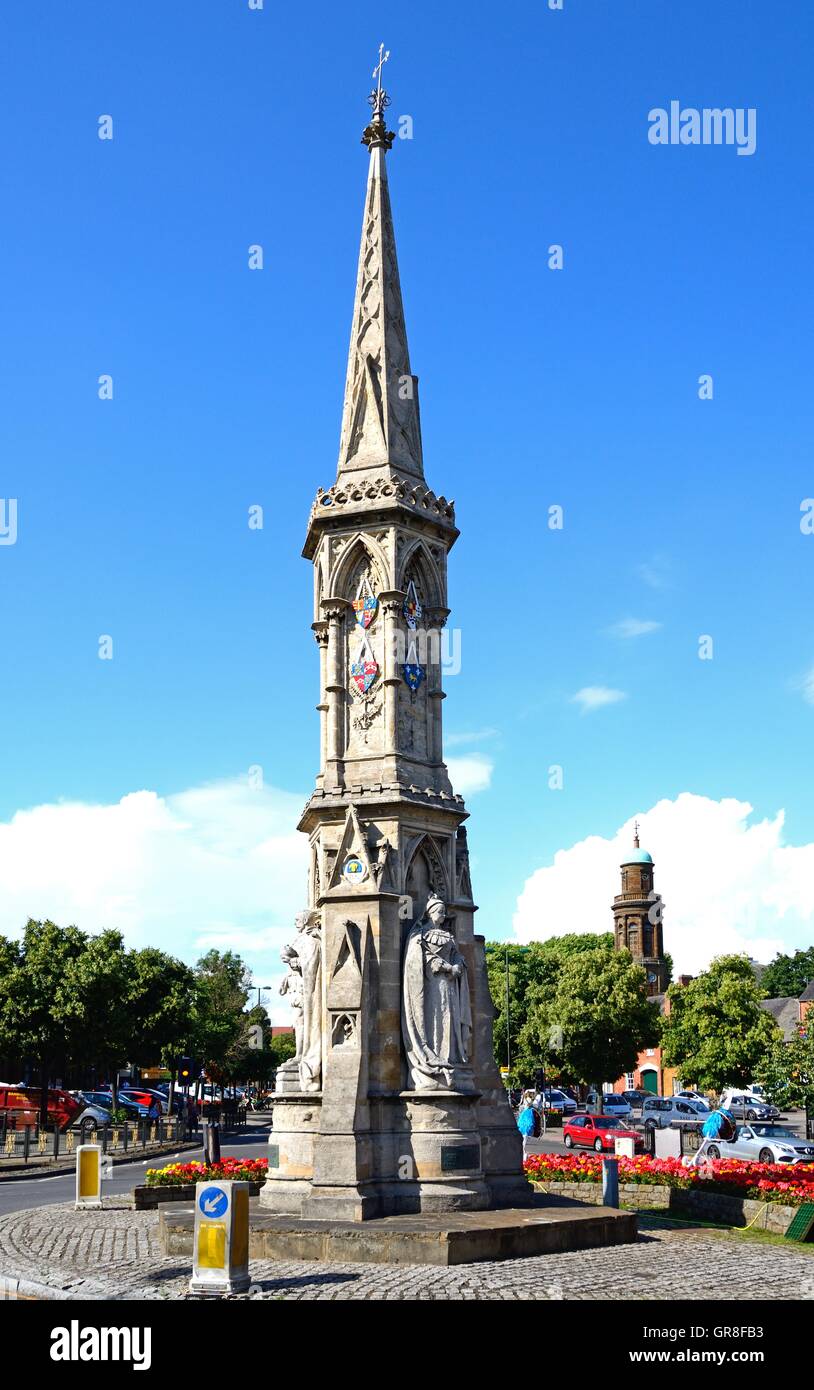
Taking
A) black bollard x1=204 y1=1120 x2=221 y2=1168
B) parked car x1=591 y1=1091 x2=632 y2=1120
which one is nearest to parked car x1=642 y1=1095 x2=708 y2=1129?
parked car x1=591 y1=1091 x2=632 y2=1120

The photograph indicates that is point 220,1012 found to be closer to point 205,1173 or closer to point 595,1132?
→ point 595,1132

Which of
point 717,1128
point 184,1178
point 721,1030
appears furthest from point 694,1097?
point 184,1178

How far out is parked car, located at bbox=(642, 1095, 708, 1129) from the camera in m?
51.3

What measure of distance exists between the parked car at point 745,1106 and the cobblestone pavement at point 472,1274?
48135mm

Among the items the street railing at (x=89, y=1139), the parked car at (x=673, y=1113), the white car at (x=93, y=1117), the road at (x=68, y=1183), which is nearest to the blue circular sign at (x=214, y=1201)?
the road at (x=68, y=1183)

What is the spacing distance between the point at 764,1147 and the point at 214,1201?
3026cm

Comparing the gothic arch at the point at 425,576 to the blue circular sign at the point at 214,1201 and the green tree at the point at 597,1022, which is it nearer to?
the blue circular sign at the point at 214,1201

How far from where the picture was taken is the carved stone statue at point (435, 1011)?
58.1ft

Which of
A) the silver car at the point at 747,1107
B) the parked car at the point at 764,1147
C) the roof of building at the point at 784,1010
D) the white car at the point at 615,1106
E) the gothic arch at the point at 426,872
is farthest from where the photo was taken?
the roof of building at the point at 784,1010

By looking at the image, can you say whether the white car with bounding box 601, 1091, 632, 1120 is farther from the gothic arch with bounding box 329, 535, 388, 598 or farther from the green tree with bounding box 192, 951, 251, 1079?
the gothic arch with bounding box 329, 535, 388, 598

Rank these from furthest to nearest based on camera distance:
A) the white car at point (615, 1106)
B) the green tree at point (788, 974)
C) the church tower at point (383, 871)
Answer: the green tree at point (788, 974) → the white car at point (615, 1106) → the church tower at point (383, 871)

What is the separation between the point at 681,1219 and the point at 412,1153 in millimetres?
6706

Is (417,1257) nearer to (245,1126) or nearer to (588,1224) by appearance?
(588,1224)
